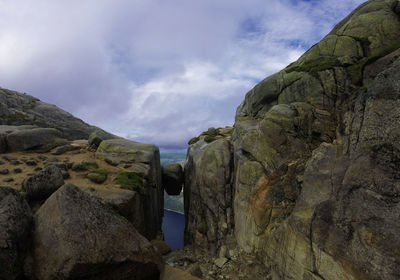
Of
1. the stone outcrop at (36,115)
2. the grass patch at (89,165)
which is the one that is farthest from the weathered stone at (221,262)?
the stone outcrop at (36,115)

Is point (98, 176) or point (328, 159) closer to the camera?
point (328, 159)

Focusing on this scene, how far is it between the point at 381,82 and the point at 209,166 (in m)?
22.0

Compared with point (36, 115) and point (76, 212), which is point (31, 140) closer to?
point (36, 115)

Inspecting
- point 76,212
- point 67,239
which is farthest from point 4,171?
point 67,239

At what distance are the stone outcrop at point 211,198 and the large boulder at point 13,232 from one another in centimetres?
2140

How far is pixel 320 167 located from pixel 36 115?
63.3m

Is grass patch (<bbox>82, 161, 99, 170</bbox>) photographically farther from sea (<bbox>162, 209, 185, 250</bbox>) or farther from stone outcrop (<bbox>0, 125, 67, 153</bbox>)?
sea (<bbox>162, 209, 185, 250</bbox>)

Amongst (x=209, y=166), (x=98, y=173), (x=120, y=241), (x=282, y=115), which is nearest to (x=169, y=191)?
(x=209, y=166)

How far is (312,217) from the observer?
15312 millimetres

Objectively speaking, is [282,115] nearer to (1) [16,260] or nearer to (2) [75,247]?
(2) [75,247]

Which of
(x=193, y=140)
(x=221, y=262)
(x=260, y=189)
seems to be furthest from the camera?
(x=193, y=140)

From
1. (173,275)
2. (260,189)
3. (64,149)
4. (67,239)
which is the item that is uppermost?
(64,149)

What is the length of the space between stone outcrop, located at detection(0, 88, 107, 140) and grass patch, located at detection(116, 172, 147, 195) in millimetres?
35102

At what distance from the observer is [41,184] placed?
17562 millimetres
